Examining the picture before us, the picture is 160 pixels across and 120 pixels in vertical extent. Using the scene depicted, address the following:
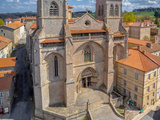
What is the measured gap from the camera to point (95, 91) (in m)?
33.8

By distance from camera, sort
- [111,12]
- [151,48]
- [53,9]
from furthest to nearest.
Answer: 1. [151,48]
2. [111,12]
3. [53,9]

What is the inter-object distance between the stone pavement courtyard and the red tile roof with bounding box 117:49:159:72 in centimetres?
893

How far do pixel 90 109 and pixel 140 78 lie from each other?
472 inches

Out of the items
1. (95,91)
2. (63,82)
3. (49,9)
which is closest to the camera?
(49,9)

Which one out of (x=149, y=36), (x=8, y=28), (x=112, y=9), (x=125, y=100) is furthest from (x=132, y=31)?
(x=8, y=28)

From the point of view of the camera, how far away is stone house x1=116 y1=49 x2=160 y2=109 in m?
31.3

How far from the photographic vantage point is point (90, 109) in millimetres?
29375

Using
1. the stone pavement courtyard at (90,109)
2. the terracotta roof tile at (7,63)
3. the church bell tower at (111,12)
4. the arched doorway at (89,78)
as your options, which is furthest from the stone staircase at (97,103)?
the terracotta roof tile at (7,63)

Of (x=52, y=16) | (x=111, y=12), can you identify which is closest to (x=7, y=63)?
(x=52, y=16)

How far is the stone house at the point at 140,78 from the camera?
31328 mm

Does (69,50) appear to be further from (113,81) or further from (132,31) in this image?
(132,31)

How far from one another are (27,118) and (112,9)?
95.0 ft

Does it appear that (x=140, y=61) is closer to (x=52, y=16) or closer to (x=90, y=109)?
(x=90, y=109)

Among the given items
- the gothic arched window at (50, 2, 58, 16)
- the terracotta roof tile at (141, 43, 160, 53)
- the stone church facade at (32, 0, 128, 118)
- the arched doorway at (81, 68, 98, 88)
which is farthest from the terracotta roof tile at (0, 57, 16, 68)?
the terracotta roof tile at (141, 43, 160, 53)
